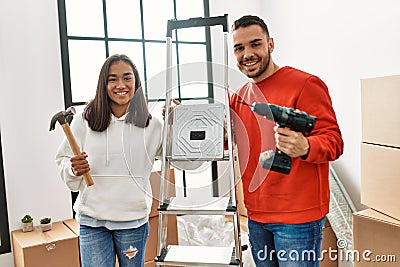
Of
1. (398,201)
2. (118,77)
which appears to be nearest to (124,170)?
(118,77)

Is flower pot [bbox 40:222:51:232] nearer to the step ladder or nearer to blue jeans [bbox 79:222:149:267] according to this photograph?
blue jeans [bbox 79:222:149:267]

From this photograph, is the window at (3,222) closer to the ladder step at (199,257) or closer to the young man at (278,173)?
the ladder step at (199,257)

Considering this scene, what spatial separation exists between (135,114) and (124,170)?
219 mm

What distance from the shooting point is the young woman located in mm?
1580

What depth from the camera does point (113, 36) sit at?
278 centimetres

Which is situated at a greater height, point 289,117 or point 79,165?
point 289,117

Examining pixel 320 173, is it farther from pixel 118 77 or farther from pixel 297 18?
pixel 297 18

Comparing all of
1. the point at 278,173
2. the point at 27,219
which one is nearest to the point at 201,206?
the point at 278,173

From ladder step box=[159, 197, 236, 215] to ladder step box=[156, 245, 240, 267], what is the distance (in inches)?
6.4

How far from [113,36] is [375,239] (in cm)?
201

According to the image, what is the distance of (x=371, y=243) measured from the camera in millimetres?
2094

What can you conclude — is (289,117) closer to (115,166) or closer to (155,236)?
(115,166)

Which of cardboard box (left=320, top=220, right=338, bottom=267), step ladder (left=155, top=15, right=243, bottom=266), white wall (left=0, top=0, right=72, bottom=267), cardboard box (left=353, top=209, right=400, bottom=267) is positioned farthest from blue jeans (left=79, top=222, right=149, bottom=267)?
cardboard box (left=320, top=220, right=338, bottom=267)

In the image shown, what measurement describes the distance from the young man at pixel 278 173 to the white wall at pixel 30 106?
144 cm
